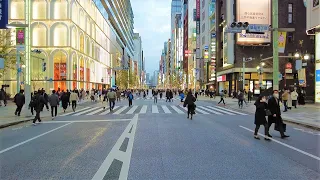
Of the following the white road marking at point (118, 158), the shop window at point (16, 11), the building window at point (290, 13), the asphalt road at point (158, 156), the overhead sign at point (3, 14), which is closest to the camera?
the white road marking at point (118, 158)

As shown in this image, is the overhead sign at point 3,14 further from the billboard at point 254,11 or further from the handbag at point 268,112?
the billboard at point 254,11

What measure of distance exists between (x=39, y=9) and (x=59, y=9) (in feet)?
11.8

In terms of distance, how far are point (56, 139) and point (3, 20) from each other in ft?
28.8

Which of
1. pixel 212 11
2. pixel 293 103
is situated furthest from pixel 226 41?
pixel 293 103

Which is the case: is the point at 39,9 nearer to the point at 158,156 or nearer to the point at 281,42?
the point at 281,42

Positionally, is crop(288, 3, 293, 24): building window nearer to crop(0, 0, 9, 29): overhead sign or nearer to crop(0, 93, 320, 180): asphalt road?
crop(0, 93, 320, 180): asphalt road

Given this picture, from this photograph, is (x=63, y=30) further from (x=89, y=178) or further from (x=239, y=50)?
(x=89, y=178)

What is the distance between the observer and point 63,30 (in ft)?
191

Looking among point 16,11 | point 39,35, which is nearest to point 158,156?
point 39,35

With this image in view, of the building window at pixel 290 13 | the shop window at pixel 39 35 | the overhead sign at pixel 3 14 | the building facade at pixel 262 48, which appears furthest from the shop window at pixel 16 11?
the building window at pixel 290 13

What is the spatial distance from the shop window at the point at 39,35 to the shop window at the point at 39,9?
5.55ft

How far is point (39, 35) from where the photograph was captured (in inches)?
2298

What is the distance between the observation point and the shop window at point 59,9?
57812 millimetres

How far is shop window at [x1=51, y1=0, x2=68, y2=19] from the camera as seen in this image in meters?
57.8
